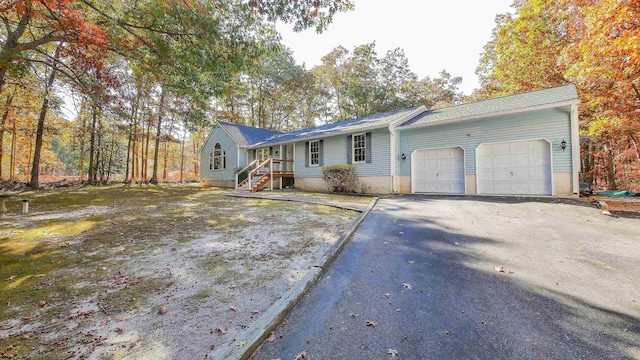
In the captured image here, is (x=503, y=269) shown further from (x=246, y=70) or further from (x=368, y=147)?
(x=368, y=147)

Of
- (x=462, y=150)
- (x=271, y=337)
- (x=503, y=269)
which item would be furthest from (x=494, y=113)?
(x=271, y=337)

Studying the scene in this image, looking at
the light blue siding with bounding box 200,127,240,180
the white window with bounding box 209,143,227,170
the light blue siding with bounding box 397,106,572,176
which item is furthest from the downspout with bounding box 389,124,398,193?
the white window with bounding box 209,143,227,170

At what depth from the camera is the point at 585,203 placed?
756cm

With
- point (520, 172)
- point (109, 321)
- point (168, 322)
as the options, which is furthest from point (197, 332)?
point (520, 172)

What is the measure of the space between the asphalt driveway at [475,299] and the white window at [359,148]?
8.06 metres

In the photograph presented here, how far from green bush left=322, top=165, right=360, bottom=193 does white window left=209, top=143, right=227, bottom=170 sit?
10166 mm

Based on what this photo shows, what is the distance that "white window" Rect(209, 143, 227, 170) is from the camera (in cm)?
1912

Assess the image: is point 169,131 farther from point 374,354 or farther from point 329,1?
point 374,354

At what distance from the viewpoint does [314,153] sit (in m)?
14.8

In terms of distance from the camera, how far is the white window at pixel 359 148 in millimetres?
12730

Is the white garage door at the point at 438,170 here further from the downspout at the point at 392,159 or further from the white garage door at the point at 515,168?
the downspout at the point at 392,159

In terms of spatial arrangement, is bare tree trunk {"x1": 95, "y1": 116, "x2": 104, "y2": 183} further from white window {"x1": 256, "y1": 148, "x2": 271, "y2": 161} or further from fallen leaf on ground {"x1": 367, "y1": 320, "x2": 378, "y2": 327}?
fallen leaf on ground {"x1": 367, "y1": 320, "x2": 378, "y2": 327}

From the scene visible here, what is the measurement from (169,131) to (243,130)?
1177 cm

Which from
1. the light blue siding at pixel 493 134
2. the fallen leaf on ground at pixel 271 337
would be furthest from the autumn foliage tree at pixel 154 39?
the fallen leaf on ground at pixel 271 337
